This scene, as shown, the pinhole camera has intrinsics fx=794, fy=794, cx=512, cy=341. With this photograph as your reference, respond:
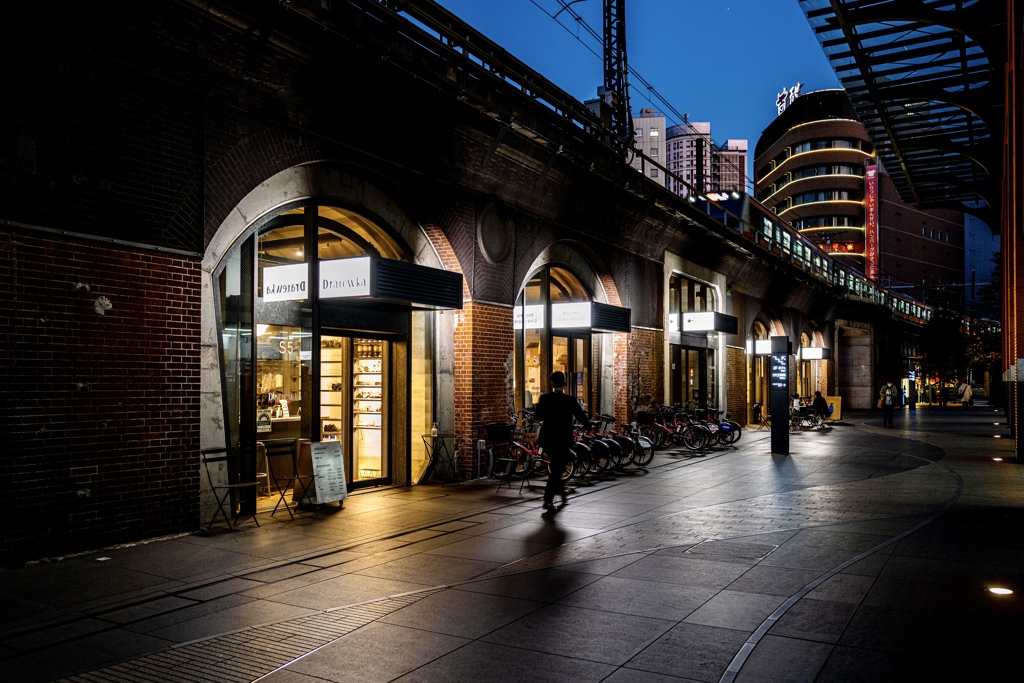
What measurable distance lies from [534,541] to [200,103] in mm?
6301

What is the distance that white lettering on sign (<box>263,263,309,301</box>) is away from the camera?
1041cm

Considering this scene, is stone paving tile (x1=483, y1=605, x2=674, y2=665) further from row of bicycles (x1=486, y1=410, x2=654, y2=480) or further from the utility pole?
the utility pole

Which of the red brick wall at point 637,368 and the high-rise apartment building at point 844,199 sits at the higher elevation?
the high-rise apartment building at point 844,199

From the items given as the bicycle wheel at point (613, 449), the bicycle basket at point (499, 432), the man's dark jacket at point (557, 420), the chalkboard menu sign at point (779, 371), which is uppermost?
the chalkboard menu sign at point (779, 371)

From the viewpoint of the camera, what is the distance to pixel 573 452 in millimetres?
13367

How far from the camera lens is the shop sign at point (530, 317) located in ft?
54.1

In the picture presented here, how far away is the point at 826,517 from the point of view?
9.76 meters

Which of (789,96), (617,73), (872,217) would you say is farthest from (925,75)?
(789,96)

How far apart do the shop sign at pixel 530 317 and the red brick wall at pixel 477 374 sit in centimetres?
151

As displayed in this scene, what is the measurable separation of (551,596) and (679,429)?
45.5ft

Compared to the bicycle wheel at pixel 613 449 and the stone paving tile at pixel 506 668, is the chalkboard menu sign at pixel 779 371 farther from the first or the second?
the stone paving tile at pixel 506 668

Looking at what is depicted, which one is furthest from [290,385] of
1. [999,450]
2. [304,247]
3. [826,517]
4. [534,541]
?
[999,450]

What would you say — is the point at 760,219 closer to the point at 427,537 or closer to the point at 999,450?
the point at 999,450

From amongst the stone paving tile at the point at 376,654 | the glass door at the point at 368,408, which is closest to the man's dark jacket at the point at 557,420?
the glass door at the point at 368,408
